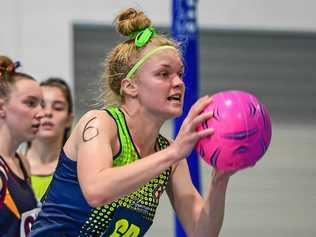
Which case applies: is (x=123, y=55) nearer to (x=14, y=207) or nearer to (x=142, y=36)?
(x=142, y=36)

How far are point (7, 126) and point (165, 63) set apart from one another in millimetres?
1280

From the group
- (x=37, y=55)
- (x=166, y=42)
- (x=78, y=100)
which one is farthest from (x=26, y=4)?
(x=166, y=42)

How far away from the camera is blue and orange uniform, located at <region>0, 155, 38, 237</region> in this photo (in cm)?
339

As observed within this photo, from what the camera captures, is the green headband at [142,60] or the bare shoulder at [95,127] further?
the green headband at [142,60]

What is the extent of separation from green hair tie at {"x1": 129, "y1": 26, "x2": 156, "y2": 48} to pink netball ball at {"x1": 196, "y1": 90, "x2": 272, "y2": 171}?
369mm

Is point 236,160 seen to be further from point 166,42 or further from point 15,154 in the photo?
point 15,154

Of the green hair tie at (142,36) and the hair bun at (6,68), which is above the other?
the green hair tie at (142,36)

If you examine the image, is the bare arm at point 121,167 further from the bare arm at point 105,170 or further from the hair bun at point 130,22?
the hair bun at point 130,22

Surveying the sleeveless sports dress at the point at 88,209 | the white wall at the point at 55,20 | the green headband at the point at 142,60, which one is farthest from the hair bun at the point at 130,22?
the white wall at the point at 55,20

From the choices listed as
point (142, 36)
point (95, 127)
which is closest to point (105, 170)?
point (95, 127)

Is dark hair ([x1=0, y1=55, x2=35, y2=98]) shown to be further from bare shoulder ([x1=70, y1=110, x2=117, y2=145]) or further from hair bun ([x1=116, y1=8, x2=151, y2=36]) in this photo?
bare shoulder ([x1=70, y1=110, x2=117, y2=145])

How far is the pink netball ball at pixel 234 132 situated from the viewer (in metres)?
2.49

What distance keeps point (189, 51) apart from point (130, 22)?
1.45 m

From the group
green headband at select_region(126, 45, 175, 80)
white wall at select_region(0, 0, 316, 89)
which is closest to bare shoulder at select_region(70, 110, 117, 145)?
green headband at select_region(126, 45, 175, 80)
